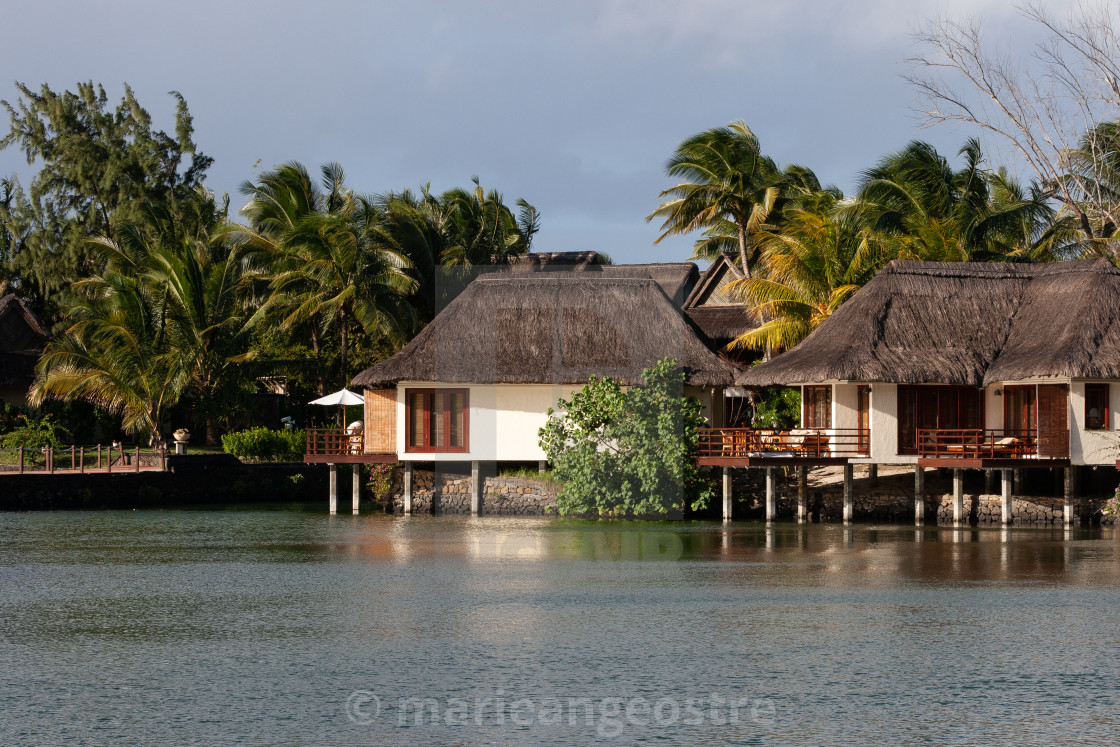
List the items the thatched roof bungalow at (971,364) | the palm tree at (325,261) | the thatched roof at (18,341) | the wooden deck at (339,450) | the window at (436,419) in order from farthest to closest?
the thatched roof at (18,341) < the palm tree at (325,261) < the wooden deck at (339,450) < the window at (436,419) < the thatched roof bungalow at (971,364)

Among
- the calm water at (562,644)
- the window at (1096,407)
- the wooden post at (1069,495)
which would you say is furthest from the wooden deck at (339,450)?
the window at (1096,407)

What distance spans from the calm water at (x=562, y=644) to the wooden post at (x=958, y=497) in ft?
10.3

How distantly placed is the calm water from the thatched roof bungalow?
3225 millimetres

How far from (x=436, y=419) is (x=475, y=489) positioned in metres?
1.67

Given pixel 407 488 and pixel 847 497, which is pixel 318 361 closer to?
pixel 407 488

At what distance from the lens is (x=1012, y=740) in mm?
9422

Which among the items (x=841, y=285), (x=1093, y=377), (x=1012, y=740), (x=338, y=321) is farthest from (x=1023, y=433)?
(x=338, y=321)

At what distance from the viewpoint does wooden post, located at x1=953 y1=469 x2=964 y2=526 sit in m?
24.3

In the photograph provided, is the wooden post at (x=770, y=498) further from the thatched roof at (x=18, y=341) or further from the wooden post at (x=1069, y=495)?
the thatched roof at (x=18, y=341)

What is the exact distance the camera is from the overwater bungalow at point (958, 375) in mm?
23625

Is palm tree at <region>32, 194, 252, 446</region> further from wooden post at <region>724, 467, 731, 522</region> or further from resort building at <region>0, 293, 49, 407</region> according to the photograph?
wooden post at <region>724, 467, 731, 522</region>

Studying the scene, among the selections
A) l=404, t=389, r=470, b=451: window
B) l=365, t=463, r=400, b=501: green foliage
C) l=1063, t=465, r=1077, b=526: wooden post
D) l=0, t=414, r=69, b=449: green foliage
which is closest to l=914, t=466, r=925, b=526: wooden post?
l=1063, t=465, r=1077, b=526: wooden post

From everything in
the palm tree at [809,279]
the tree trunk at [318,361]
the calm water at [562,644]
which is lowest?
the calm water at [562,644]

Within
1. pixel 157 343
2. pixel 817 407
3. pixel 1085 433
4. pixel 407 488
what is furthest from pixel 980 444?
pixel 157 343
